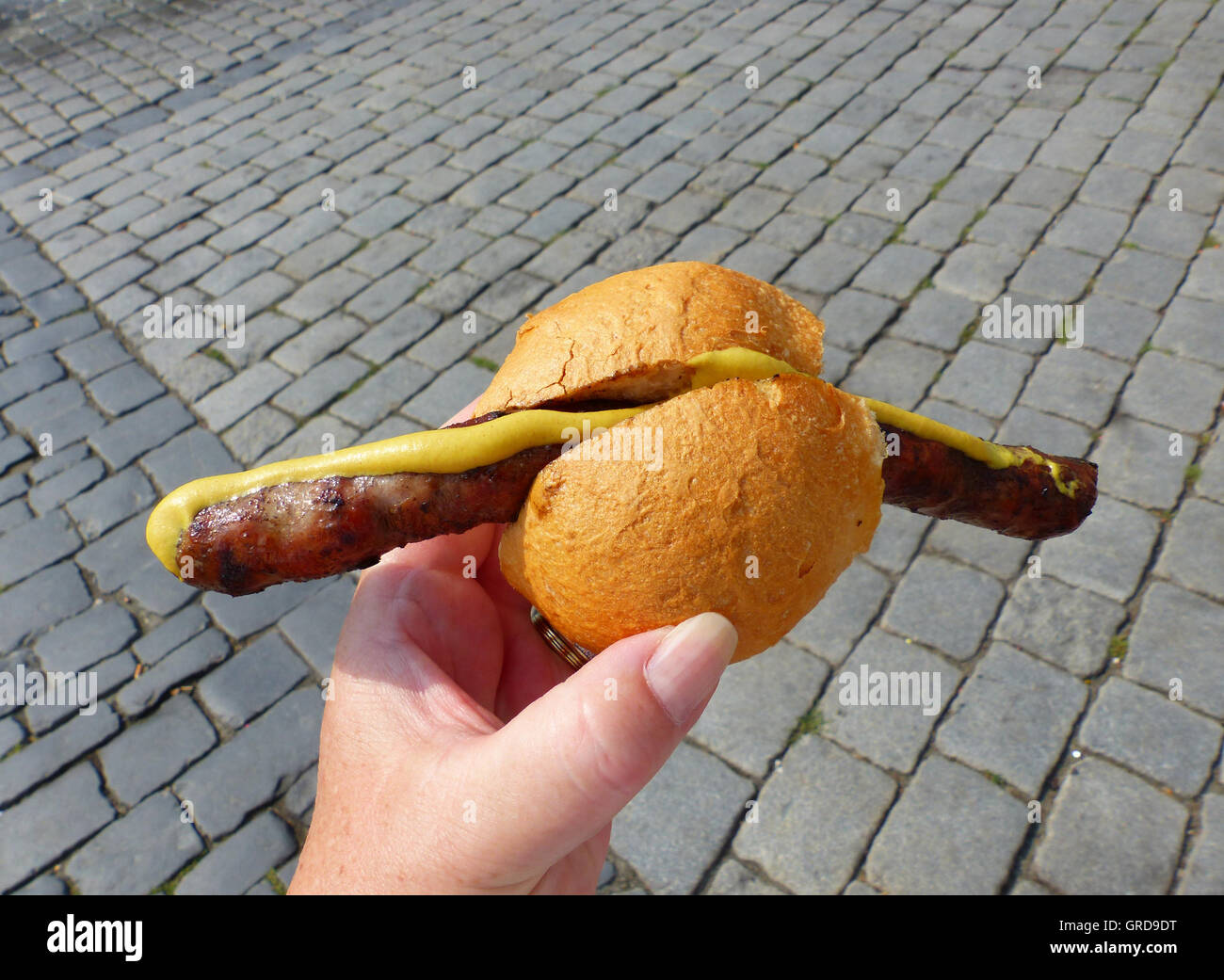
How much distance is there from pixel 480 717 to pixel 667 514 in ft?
3.06

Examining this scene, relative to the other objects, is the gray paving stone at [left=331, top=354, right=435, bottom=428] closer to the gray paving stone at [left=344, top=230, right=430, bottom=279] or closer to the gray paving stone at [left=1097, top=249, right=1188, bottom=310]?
the gray paving stone at [left=344, top=230, right=430, bottom=279]

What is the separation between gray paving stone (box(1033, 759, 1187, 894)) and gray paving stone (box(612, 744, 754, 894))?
1.32 m

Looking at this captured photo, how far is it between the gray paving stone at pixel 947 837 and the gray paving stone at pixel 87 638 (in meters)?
4.15

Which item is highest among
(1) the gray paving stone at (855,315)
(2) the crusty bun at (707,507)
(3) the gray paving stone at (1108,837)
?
(2) the crusty bun at (707,507)

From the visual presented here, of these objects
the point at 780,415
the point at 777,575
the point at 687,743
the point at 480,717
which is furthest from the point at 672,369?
the point at 687,743

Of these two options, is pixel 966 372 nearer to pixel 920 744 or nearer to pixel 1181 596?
pixel 1181 596

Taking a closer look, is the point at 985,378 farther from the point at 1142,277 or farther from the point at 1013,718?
the point at 1013,718

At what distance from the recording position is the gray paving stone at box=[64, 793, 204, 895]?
3904 millimetres

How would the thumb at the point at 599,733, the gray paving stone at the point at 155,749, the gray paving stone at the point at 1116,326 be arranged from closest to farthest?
the thumb at the point at 599,733 < the gray paving stone at the point at 155,749 < the gray paving stone at the point at 1116,326

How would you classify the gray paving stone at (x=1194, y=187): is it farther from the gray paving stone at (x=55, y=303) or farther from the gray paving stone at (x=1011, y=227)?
the gray paving stone at (x=55, y=303)

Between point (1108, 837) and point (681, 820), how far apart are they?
184 centimetres

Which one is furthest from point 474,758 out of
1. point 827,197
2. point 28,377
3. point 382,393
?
point 827,197

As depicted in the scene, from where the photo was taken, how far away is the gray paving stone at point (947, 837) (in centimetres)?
364

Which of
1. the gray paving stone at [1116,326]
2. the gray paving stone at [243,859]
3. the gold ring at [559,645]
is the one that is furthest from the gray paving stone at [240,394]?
the gray paving stone at [1116,326]
